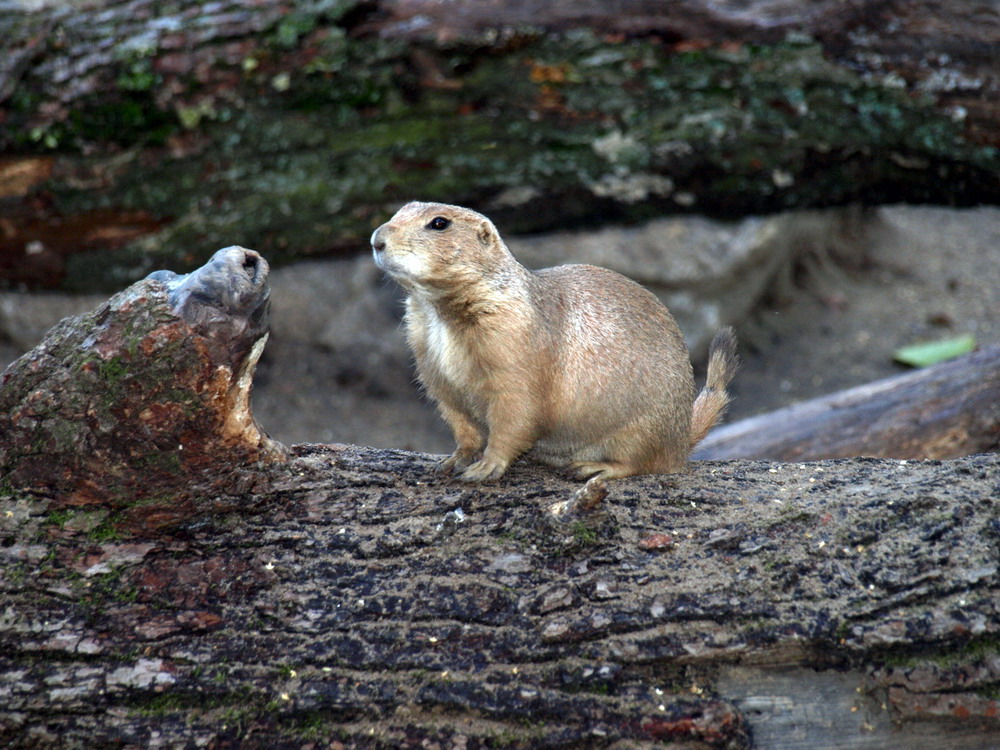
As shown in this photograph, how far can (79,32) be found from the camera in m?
6.61

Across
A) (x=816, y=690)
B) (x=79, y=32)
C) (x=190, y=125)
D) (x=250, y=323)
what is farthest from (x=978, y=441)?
(x=79, y=32)

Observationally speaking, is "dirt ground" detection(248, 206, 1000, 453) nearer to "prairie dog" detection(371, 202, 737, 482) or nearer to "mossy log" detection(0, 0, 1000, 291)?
"mossy log" detection(0, 0, 1000, 291)

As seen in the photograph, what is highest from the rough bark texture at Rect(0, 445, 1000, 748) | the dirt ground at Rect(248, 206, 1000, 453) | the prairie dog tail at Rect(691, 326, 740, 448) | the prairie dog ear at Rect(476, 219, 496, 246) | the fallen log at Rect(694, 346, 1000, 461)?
the prairie dog ear at Rect(476, 219, 496, 246)

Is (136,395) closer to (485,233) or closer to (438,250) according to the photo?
(438,250)

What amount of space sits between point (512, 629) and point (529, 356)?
53.6 inches

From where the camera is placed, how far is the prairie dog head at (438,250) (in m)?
3.92

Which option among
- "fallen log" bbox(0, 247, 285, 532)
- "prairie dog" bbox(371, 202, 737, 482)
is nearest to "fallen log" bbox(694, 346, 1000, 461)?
"prairie dog" bbox(371, 202, 737, 482)

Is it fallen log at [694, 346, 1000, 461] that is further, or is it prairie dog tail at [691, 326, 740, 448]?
fallen log at [694, 346, 1000, 461]

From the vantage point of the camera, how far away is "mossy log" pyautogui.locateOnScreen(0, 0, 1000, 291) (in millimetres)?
6488

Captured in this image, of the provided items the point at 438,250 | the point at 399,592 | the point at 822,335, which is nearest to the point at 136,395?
the point at 399,592

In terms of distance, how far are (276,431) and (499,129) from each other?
121 inches

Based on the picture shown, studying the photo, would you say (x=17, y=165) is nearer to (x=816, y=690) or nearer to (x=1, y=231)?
(x=1, y=231)

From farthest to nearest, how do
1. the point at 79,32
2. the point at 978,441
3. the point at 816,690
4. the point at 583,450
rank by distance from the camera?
the point at 79,32
the point at 978,441
the point at 583,450
the point at 816,690

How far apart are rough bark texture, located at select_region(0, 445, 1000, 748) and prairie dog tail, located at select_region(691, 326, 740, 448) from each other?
147 centimetres
